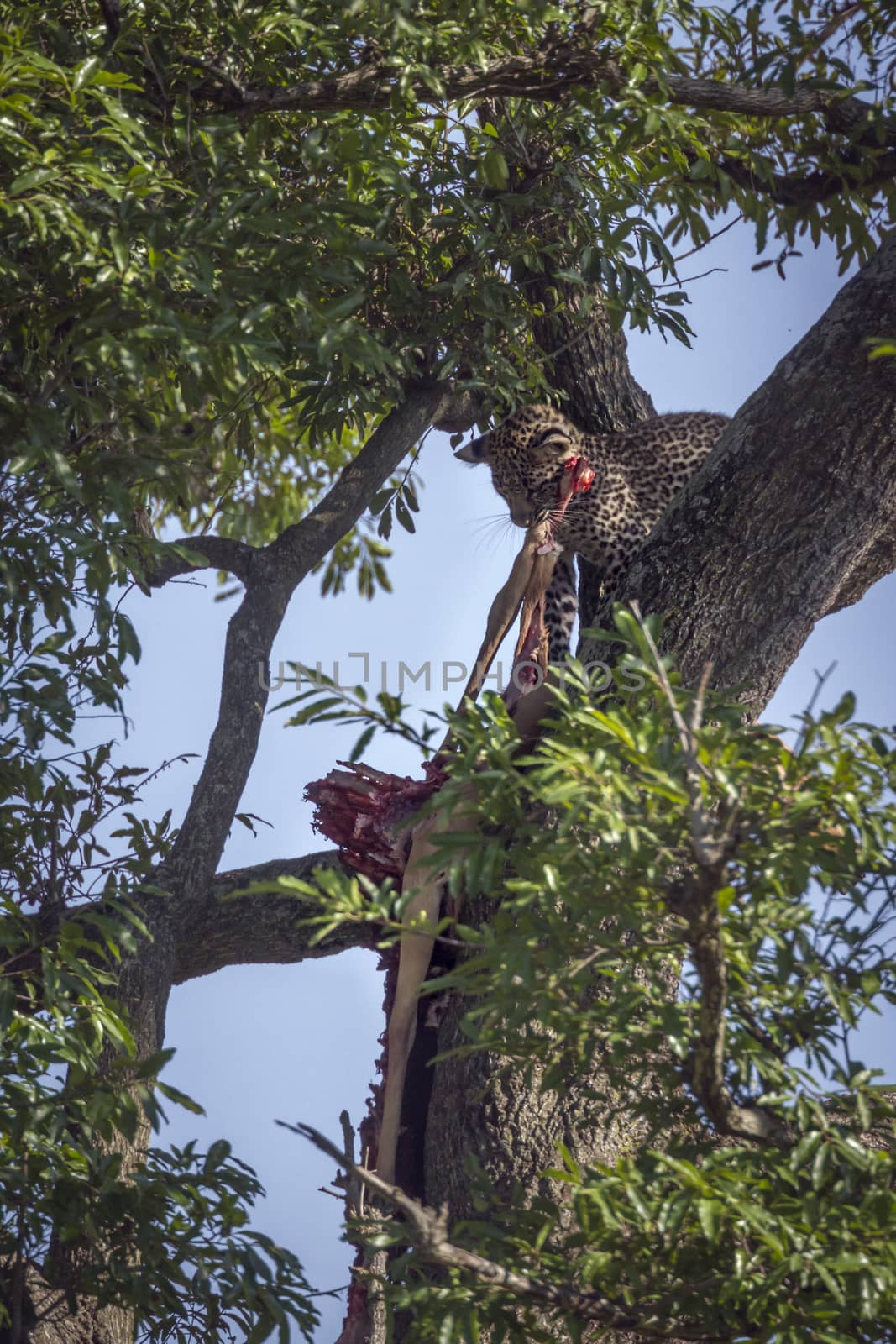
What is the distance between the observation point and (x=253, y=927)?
4.31m

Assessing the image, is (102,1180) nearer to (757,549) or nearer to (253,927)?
(253,927)

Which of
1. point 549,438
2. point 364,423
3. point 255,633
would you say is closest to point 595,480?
point 549,438

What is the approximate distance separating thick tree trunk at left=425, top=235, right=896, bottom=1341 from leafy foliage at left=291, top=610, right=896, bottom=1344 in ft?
2.92

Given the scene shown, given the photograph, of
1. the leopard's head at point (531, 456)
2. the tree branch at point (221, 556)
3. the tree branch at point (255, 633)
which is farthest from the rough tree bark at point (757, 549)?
the tree branch at point (221, 556)

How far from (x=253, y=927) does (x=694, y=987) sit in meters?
2.38

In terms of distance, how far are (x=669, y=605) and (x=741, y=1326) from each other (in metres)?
1.73

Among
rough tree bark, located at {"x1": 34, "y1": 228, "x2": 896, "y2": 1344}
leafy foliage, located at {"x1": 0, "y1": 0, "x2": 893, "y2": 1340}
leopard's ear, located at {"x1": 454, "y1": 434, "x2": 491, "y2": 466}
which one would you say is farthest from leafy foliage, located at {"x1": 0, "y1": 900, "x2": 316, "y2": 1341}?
leopard's ear, located at {"x1": 454, "y1": 434, "x2": 491, "y2": 466}

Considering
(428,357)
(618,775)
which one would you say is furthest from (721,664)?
(428,357)

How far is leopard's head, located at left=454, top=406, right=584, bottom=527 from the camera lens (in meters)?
4.52

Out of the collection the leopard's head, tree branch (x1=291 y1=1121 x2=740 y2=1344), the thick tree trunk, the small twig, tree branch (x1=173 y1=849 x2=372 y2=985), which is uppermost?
the leopard's head

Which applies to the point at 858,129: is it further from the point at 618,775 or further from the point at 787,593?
the point at 618,775

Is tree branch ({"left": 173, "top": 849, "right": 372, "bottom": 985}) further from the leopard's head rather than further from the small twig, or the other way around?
the small twig

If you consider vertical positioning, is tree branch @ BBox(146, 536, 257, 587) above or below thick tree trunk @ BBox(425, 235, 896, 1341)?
above

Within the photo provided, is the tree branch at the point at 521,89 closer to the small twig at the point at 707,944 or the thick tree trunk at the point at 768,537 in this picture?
the thick tree trunk at the point at 768,537
